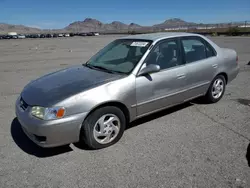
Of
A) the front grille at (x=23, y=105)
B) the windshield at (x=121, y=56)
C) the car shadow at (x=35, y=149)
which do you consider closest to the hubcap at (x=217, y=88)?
the windshield at (x=121, y=56)

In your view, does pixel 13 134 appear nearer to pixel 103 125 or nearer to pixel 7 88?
pixel 103 125

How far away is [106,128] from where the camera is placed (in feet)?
10.7

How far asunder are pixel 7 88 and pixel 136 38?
4.72 metres

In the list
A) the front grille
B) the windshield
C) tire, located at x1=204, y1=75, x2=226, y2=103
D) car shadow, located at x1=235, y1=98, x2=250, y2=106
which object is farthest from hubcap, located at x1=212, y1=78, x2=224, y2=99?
the front grille

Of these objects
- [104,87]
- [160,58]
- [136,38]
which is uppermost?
[136,38]

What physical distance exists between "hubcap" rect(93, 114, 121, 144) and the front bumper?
0.30 metres

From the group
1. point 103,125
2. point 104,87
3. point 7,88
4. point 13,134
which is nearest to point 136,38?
point 104,87

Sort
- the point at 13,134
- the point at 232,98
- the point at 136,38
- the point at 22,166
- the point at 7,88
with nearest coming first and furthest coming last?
the point at 22,166, the point at 13,134, the point at 136,38, the point at 232,98, the point at 7,88

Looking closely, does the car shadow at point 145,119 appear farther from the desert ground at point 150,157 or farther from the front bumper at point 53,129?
the front bumper at point 53,129

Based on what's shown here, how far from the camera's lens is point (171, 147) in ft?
10.8

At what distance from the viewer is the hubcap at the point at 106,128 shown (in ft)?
10.5

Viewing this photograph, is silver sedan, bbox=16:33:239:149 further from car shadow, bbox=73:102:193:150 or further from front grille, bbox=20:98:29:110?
car shadow, bbox=73:102:193:150

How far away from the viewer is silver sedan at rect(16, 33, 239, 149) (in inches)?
115

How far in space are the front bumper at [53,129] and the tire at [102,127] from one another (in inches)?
5.2
